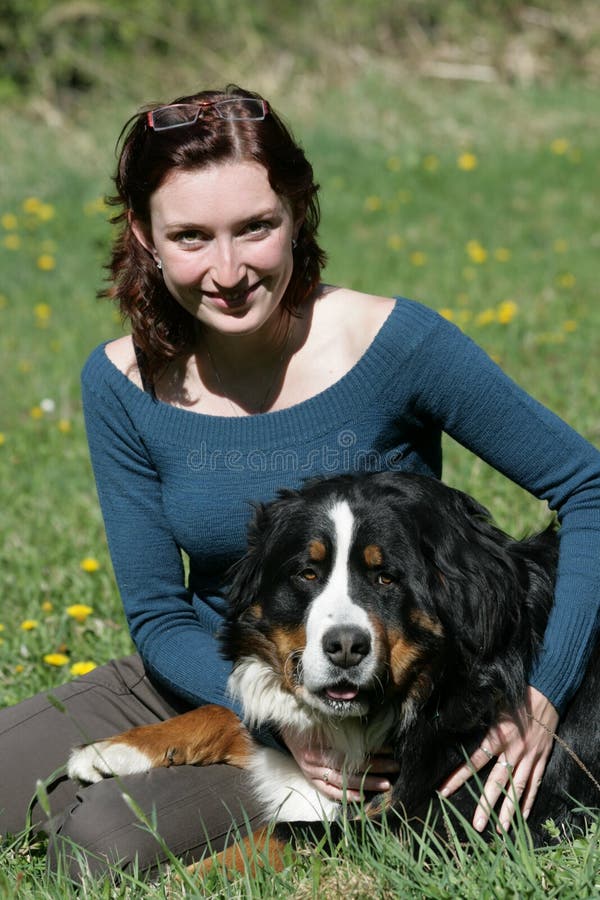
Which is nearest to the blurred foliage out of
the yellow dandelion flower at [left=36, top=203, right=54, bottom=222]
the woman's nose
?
the yellow dandelion flower at [left=36, top=203, right=54, bottom=222]

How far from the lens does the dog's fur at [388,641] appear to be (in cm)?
239

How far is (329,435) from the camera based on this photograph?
2820mm

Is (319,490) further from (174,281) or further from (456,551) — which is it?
(174,281)

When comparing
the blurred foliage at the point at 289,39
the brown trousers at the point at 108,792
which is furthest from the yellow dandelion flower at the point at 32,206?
the brown trousers at the point at 108,792

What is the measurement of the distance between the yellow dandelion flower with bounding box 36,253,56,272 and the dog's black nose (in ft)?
20.6

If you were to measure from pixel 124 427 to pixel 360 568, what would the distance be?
35.0 inches

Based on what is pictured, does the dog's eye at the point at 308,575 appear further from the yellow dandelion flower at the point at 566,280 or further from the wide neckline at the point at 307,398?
the yellow dandelion flower at the point at 566,280

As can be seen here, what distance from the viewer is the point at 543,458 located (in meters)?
2.68

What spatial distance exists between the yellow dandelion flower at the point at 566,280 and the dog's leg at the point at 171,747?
14.7 feet

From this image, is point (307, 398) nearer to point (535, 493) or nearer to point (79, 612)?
point (535, 493)

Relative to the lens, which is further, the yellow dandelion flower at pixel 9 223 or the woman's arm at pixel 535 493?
the yellow dandelion flower at pixel 9 223

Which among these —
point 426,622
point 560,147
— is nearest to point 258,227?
point 426,622

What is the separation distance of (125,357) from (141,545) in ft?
1.71

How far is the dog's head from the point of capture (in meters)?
2.36
